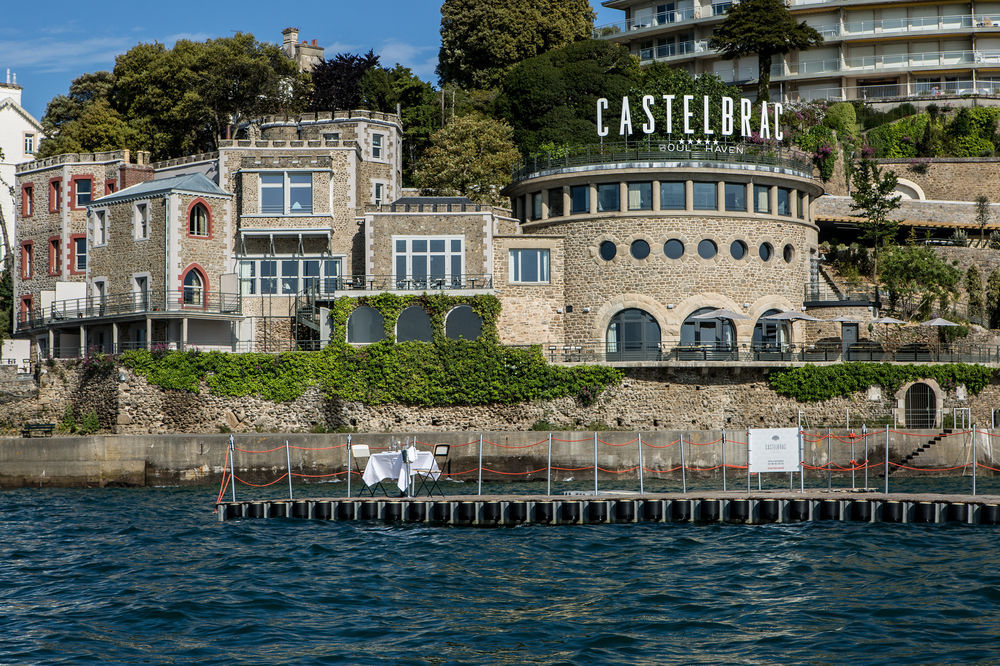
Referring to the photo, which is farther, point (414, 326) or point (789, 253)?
point (789, 253)

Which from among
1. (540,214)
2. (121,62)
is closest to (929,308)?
(540,214)

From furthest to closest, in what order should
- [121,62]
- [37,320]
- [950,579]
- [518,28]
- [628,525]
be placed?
[518,28]
[121,62]
[37,320]
[628,525]
[950,579]

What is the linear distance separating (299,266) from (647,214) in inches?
604

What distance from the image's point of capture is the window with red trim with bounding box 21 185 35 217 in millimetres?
58938

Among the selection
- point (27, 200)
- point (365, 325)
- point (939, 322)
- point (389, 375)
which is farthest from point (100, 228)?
point (939, 322)

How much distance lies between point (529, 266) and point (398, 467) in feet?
60.1

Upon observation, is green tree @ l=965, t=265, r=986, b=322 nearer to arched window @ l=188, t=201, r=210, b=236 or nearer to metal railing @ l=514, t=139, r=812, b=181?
metal railing @ l=514, t=139, r=812, b=181

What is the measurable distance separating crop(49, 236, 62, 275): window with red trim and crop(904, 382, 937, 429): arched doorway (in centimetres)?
3884

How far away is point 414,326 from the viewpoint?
47750mm

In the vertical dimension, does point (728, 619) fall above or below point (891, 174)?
below

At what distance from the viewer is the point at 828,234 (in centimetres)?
6388

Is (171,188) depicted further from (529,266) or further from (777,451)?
(777,451)

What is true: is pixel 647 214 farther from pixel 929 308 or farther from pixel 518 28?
pixel 518 28

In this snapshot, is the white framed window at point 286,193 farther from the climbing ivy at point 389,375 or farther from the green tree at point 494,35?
the green tree at point 494,35
